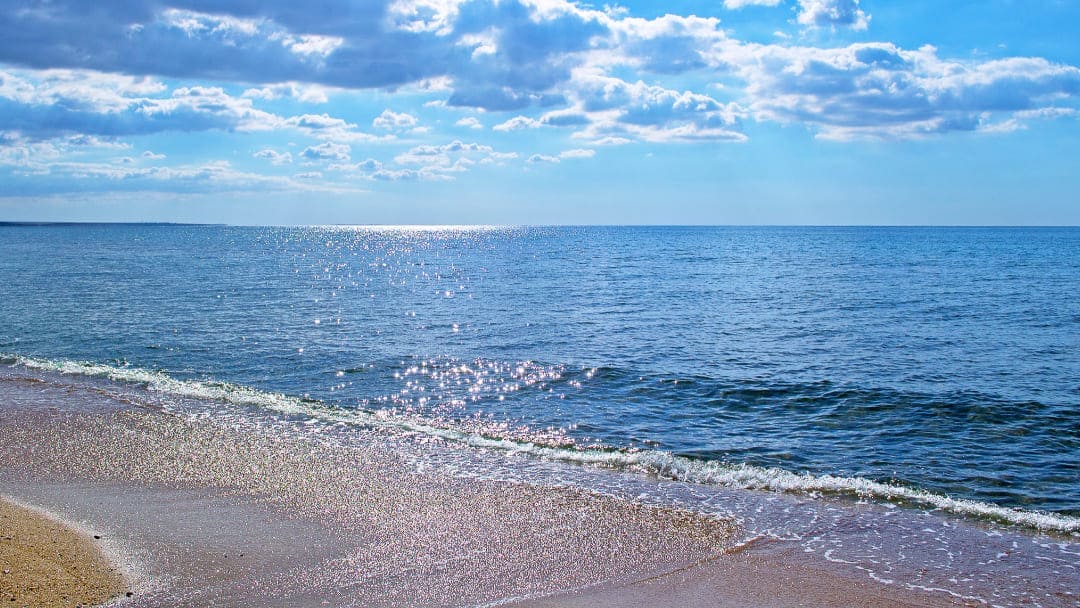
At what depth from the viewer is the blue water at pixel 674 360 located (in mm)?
16500

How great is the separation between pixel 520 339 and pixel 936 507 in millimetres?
20011

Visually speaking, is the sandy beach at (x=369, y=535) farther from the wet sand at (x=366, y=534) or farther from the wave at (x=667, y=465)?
the wave at (x=667, y=465)

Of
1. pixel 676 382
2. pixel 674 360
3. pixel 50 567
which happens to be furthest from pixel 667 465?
pixel 674 360

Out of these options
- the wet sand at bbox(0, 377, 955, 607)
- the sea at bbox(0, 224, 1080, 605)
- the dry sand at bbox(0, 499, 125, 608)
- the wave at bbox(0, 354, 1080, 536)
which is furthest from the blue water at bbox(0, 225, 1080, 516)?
the dry sand at bbox(0, 499, 125, 608)

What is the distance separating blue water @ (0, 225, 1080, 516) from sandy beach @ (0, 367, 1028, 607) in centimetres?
432

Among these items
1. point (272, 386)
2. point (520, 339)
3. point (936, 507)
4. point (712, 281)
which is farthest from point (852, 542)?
point (712, 281)

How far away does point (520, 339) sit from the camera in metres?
31.2

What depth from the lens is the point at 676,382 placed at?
893 inches

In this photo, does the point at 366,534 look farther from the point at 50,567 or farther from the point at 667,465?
the point at 667,465

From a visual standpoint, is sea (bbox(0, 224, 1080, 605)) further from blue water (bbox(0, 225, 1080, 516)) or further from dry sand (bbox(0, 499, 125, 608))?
dry sand (bbox(0, 499, 125, 608))

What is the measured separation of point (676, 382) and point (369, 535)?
1338 cm

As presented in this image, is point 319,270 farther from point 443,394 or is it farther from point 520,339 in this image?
point 443,394

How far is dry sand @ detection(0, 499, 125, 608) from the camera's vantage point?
28.0ft

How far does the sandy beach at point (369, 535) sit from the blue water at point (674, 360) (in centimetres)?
432
